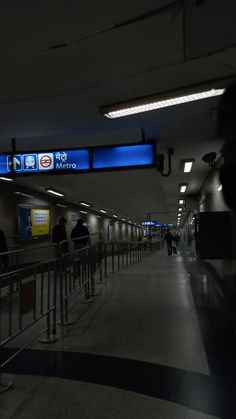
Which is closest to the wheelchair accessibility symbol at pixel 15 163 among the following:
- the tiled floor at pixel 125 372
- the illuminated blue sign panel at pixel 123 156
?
the illuminated blue sign panel at pixel 123 156

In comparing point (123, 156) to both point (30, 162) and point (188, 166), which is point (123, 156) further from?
point (188, 166)

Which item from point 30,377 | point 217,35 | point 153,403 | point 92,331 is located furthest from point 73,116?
point 153,403

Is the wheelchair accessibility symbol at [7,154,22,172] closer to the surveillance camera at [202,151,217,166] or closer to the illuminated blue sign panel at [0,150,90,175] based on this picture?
the illuminated blue sign panel at [0,150,90,175]

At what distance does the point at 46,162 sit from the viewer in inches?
211

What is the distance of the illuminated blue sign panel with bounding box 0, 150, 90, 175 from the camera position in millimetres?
5262

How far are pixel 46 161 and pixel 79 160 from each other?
A: 1.85ft

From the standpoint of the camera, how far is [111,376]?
2816mm

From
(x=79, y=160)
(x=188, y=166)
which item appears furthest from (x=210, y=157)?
(x=79, y=160)

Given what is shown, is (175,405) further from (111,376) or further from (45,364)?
(45,364)

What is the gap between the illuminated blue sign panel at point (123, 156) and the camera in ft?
16.6

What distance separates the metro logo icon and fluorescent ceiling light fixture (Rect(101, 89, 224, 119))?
4.76 ft

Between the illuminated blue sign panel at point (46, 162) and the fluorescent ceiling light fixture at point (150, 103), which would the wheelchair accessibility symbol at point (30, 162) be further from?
the fluorescent ceiling light fixture at point (150, 103)

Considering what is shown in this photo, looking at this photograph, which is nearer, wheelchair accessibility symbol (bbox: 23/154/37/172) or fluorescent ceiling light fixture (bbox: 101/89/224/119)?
fluorescent ceiling light fixture (bbox: 101/89/224/119)

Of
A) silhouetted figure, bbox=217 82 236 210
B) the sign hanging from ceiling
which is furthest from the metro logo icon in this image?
A: silhouetted figure, bbox=217 82 236 210
